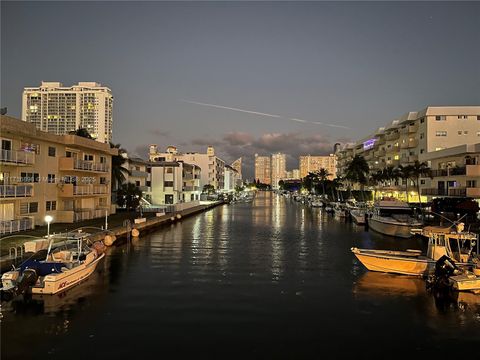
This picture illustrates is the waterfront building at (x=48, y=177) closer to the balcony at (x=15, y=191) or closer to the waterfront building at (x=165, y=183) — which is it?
the balcony at (x=15, y=191)

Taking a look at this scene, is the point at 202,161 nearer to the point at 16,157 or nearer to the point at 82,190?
the point at 82,190

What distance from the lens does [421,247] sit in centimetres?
3441

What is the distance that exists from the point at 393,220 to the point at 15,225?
3467cm

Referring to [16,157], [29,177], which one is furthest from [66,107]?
[16,157]

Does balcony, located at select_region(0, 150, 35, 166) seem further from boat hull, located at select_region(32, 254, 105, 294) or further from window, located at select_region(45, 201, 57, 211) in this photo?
boat hull, located at select_region(32, 254, 105, 294)

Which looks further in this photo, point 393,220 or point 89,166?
point 89,166

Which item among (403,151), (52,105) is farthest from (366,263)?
(52,105)

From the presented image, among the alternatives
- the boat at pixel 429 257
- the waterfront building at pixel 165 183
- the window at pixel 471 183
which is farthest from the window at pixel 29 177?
the window at pixel 471 183

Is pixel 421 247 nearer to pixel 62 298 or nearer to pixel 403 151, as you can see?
pixel 62 298

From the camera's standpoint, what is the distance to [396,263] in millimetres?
22844

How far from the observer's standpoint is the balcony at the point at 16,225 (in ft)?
92.7

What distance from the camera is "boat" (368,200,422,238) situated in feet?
130

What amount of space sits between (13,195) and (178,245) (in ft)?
44.0

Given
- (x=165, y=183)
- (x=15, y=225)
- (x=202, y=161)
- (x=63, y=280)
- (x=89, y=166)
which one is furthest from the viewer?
(x=202, y=161)
